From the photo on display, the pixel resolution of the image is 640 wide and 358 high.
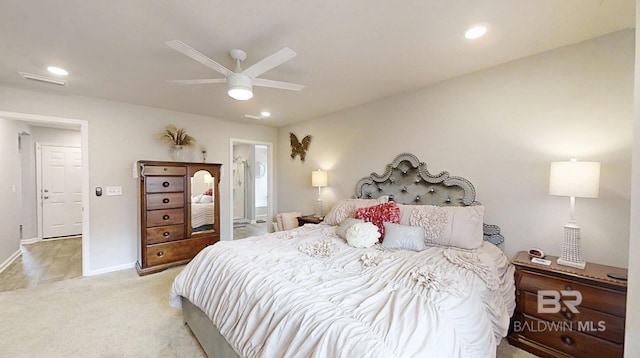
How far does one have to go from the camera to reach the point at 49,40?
206cm

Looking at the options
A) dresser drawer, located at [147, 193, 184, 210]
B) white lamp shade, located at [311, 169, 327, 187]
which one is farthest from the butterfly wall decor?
dresser drawer, located at [147, 193, 184, 210]

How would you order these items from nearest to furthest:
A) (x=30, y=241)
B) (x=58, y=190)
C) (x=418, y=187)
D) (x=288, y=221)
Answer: (x=418, y=187)
(x=288, y=221)
(x=30, y=241)
(x=58, y=190)

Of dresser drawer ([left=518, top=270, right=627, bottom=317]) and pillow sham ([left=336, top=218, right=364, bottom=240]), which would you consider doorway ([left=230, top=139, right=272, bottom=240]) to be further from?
dresser drawer ([left=518, top=270, right=627, bottom=317])

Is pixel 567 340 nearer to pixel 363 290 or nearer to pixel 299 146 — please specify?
pixel 363 290

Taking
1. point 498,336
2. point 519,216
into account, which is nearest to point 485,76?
point 519,216

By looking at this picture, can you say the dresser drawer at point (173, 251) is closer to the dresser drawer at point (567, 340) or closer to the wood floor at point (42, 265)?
the wood floor at point (42, 265)

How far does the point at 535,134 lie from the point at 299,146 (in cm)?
348

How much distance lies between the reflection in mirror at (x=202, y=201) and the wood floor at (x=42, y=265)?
1.63 m

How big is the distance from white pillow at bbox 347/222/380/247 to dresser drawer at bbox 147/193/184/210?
2.73 m

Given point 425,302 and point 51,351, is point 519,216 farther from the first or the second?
point 51,351

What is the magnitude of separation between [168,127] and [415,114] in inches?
148

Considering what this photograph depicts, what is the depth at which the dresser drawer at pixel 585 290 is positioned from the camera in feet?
5.44

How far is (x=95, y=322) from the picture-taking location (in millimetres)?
2389

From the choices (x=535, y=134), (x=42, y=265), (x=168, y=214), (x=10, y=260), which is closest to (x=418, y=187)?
(x=535, y=134)
